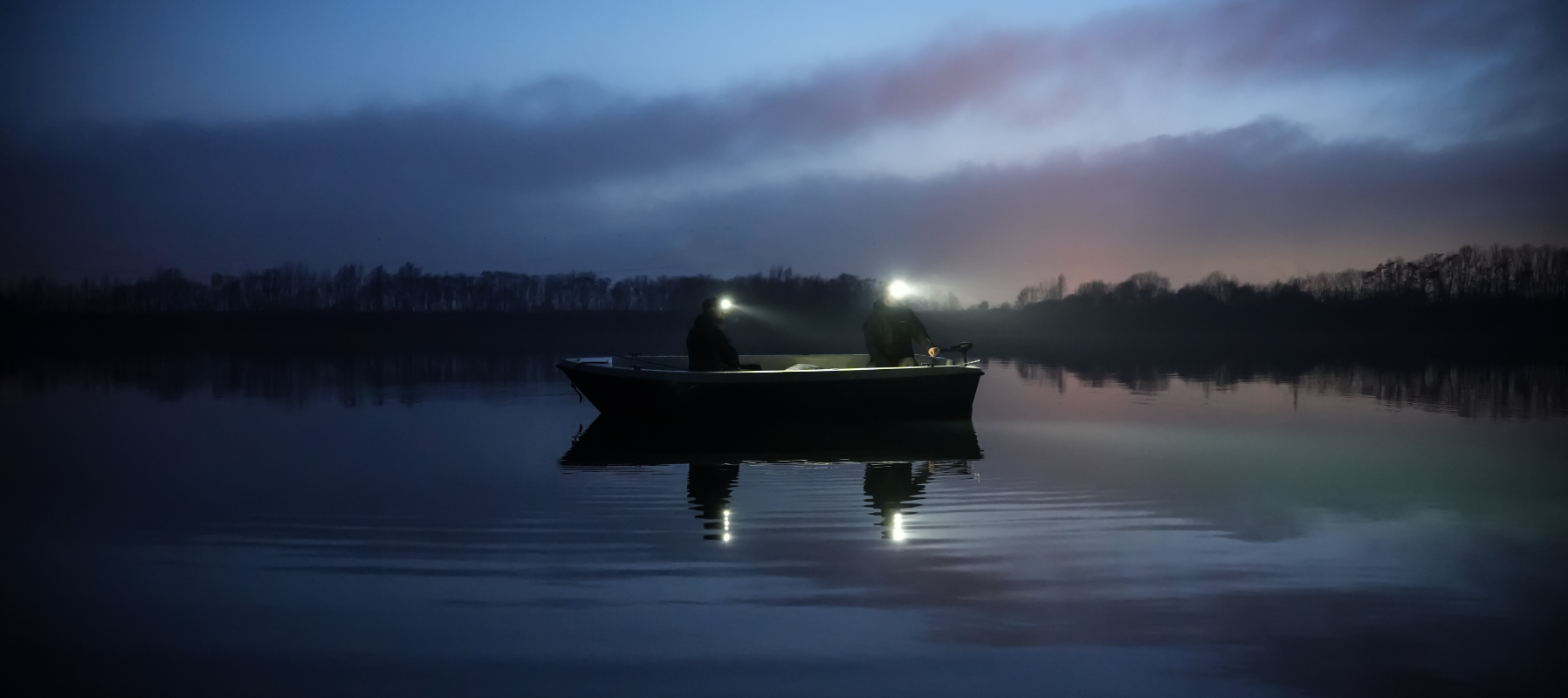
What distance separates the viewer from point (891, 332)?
12.7 m

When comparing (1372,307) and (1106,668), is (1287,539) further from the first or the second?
(1372,307)

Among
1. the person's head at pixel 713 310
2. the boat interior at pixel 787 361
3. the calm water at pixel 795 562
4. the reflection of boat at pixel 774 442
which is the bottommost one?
the calm water at pixel 795 562

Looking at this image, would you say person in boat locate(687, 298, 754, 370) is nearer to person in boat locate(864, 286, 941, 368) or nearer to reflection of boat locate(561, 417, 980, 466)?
reflection of boat locate(561, 417, 980, 466)

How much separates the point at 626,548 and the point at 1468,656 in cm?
432

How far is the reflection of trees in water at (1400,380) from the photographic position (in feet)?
52.1

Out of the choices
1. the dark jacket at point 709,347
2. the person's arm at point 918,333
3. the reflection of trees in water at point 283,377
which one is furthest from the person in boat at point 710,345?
the reflection of trees in water at point 283,377

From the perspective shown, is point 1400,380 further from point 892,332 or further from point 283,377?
point 283,377

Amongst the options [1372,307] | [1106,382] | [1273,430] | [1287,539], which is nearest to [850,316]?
[1372,307]

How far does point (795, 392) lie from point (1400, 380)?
17.4m

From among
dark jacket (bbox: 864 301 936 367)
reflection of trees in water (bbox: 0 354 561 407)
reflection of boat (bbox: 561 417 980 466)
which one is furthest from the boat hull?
reflection of trees in water (bbox: 0 354 561 407)

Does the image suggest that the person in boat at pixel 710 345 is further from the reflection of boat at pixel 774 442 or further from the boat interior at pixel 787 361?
the boat interior at pixel 787 361

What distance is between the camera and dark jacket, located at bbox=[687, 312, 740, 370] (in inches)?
464

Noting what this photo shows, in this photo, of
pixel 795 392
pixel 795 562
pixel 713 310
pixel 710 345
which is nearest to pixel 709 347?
pixel 710 345

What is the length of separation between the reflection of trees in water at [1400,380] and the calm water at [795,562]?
4566 millimetres
